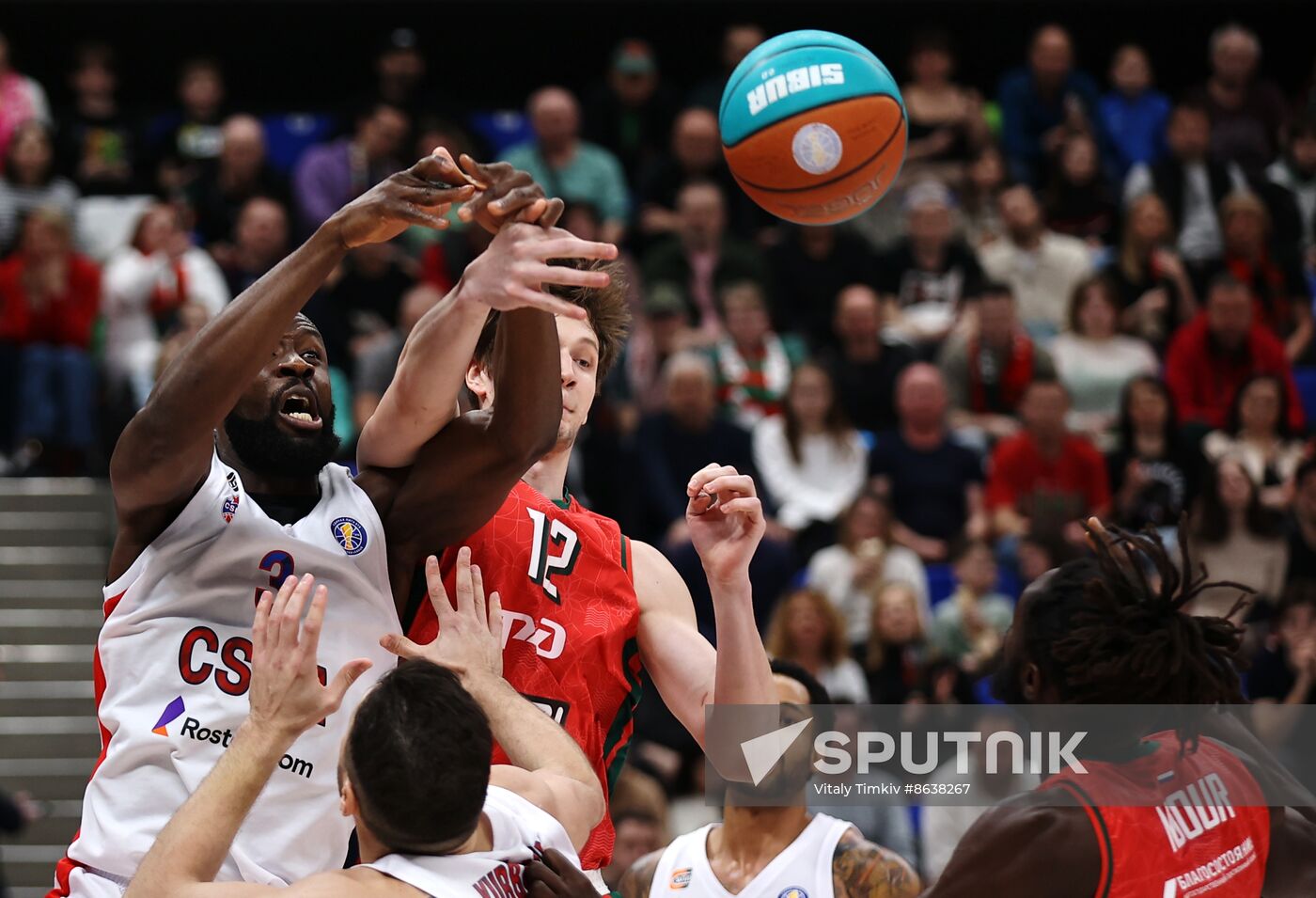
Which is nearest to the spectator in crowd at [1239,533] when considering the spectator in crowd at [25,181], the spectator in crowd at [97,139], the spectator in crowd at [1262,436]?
the spectator in crowd at [1262,436]

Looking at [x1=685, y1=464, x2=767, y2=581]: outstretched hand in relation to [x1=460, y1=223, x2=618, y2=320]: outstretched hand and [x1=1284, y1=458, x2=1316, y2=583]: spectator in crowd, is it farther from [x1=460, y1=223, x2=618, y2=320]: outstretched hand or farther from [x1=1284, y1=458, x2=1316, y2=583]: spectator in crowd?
[x1=1284, y1=458, x2=1316, y2=583]: spectator in crowd

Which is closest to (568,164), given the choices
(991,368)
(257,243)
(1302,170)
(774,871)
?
(257,243)

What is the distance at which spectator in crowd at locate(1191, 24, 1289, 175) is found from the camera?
529 inches

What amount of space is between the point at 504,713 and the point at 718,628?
0.61 metres

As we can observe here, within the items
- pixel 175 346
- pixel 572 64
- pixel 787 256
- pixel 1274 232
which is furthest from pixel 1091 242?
pixel 175 346

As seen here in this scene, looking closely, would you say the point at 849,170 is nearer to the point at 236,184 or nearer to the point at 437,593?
the point at 437,593

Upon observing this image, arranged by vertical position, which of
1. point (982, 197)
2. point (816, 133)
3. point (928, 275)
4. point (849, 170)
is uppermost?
point (982, 197)

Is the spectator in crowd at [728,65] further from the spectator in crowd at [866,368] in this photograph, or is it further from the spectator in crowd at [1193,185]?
the spectator in crowd at [1193,185]

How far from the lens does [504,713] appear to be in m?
3.88

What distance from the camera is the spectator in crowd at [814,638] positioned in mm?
8703

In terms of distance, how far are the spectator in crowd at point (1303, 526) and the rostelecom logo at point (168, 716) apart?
7178 mm

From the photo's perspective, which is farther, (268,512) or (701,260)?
(701,260)

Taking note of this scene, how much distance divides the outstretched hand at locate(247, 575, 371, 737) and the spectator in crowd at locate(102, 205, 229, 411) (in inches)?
291

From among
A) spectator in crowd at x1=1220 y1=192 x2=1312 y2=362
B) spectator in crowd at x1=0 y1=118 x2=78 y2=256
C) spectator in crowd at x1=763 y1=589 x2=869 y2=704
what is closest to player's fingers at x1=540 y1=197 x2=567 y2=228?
spectator in crowd at x1=763 y1=589 x2=869 y2=704
